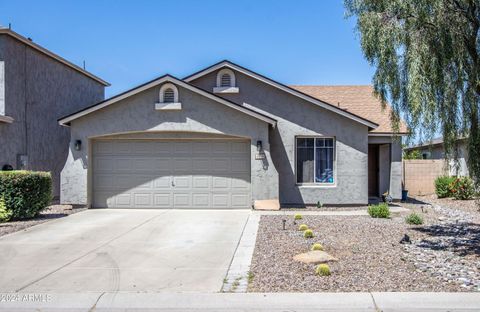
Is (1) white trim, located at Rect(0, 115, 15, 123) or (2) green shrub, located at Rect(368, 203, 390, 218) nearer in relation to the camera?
(2) green shrub, located at Rect(368, 203, 390, 218)

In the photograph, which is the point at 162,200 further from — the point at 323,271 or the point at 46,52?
the point at 323,271

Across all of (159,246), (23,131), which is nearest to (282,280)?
(159,246)

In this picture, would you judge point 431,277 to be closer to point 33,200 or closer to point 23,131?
point 33,200

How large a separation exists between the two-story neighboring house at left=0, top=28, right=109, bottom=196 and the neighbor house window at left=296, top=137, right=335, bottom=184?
10.1 metres

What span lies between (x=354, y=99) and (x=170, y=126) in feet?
30.7

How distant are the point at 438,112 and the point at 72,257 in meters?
7.31

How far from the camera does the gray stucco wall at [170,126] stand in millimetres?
15445

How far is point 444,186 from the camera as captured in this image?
20.5 metres

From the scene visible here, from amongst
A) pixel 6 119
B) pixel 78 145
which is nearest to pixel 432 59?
pixel 78 145

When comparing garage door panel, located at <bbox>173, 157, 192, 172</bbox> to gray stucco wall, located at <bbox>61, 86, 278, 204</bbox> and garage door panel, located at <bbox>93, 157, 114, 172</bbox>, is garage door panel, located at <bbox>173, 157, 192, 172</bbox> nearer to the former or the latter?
gray stucco wall, located at <bbox>61, 86, 278, 204</bbox>

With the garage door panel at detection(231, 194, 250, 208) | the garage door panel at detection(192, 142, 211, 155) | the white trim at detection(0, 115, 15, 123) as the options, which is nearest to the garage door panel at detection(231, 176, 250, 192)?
the garage door panel at detection(231, 194, 250, 208)

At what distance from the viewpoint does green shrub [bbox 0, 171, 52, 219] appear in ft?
41.0

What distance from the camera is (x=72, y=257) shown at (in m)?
8.52

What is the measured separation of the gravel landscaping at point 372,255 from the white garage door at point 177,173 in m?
→ 2.87
